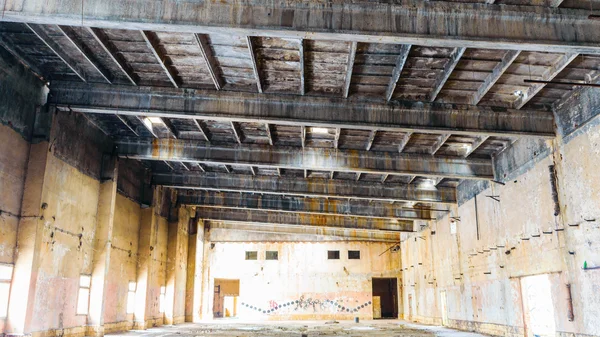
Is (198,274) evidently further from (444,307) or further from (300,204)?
(444,307)

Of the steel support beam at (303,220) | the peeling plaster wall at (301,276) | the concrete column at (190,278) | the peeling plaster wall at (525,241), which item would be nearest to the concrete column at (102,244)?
the concrete column at (190,278)

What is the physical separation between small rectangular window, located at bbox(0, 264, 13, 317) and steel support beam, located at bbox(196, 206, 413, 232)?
58.2 ft

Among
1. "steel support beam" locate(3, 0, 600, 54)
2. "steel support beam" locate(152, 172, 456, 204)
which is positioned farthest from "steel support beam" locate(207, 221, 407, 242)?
"steel support beam" locate(3, 0, 600, 54)

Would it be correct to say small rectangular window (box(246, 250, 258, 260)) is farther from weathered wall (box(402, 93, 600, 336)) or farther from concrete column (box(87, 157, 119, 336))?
concrete column (box(87, 157, 119, 336))

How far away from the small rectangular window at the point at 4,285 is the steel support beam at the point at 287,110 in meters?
4.49

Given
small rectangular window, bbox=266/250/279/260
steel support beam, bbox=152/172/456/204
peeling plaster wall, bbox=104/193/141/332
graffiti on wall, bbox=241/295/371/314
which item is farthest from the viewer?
small rectangular window, bbox=266/250/279/260

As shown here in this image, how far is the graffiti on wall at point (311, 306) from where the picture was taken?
34000mm

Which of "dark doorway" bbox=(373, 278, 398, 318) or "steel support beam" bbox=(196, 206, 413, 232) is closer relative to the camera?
"steel support beam" bbox=(196, 206, 413, 232)

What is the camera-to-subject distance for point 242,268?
114ft

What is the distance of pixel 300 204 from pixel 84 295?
38.2 feet

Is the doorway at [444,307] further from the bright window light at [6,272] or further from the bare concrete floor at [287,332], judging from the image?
the bright window light at [6,272]

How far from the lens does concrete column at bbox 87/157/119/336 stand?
1600 centimetres

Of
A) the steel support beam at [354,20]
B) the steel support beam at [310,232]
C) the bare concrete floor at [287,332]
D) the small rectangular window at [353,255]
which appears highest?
the steel support beam at [354,20]

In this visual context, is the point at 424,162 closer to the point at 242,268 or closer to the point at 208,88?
the point at 208,88
